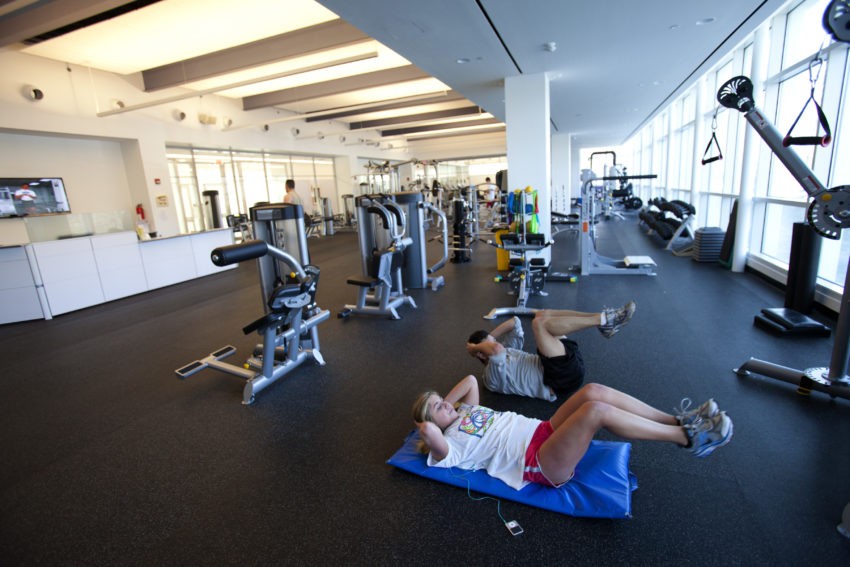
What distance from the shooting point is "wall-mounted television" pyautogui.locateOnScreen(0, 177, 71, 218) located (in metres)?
6.14

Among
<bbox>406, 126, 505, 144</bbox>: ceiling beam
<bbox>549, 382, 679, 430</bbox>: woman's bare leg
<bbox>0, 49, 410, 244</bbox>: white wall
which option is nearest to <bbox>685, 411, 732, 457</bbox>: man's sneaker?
<bbox>549, 382, 679, 430</bbox>: woman's bare leg

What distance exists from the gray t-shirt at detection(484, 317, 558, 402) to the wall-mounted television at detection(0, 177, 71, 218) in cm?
768

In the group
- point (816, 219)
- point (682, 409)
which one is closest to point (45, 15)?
point (682, 409)

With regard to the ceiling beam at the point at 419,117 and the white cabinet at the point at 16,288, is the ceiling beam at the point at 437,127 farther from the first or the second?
the white cabinet at the point at 16,288

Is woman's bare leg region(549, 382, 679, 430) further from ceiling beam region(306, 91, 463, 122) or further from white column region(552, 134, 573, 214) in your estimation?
white column region(552, 134, 573, 214)

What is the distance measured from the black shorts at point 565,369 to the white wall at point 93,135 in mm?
7935

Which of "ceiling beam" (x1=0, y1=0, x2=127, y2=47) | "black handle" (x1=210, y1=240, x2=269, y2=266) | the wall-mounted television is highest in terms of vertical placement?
"ceiling beam" (x1=0, y1=0, x2=127, y2=47)

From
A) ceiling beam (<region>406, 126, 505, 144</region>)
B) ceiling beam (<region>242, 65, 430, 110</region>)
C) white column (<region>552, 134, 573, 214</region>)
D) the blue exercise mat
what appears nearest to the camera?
the blue exercise mat

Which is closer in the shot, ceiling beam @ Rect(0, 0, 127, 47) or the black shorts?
the black shorts

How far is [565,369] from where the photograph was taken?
8.15ft

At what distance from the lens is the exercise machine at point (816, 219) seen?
236cm

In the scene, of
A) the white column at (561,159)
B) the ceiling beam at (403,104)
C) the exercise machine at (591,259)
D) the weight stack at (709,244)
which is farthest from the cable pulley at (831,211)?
the white column at (561,159)

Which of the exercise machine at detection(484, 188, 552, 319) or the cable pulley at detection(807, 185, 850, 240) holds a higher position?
the cable pulley at detection(807, 185, 850, 240)

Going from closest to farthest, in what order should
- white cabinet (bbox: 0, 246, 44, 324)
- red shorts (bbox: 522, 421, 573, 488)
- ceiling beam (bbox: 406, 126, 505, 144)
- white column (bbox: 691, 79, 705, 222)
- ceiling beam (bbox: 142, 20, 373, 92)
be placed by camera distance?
red shorts (bbox: 522, 421, 573, 488), white cabinet (bbox: 0, 246, 44, 324), ceiling beam (bbox: 142, 20, 373, 92), white column (bbox: 691, 79, 705, 222), ceiling beam (bbox: 406, 126, 505, 144)
